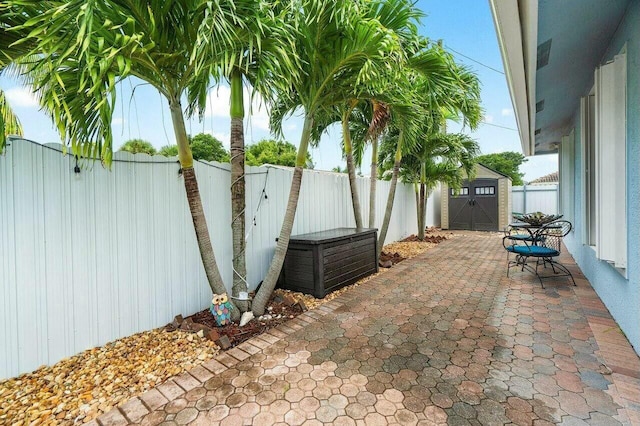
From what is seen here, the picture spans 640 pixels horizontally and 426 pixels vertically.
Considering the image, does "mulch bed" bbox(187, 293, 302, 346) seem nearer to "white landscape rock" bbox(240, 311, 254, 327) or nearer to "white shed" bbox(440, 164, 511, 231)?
"white landscape rock" bbox(240, 311, 254, 327)

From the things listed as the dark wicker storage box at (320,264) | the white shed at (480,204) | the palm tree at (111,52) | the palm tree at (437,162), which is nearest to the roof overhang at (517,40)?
the palm tree at (111,52)

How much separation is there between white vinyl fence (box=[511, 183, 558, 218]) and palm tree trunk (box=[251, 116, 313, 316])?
43.6 ft

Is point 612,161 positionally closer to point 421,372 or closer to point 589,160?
point 589,160

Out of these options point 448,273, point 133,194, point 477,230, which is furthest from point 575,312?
point 477,230

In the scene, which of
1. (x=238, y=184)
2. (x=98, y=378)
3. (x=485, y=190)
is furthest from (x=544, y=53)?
(x=485, y=190)

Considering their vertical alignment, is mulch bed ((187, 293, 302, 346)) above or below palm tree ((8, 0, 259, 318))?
below

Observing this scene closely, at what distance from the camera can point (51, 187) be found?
251 cm

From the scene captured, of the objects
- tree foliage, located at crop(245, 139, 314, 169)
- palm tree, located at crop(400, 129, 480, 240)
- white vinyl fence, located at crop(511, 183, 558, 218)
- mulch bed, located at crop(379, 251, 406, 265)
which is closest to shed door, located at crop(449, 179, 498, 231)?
white vinyl fence, located at crop(511, 183, 558, 218)

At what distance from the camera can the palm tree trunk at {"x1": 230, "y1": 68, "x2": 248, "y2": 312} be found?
333 centimetres

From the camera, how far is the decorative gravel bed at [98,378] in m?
2.00

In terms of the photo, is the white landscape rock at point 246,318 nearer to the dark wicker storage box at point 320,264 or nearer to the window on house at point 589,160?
the dark wicker storage box at point 320,264

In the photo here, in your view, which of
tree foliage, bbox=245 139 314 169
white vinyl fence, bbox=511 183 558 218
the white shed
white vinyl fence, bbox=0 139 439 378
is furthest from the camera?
tree foliage, bbox=245 139 314 169

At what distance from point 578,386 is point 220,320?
3.23 metres

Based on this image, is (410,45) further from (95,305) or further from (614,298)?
(95,305)
